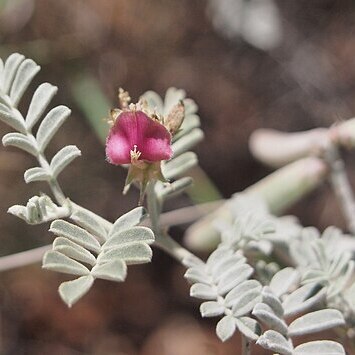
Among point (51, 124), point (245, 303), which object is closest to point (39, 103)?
point (51, 124)

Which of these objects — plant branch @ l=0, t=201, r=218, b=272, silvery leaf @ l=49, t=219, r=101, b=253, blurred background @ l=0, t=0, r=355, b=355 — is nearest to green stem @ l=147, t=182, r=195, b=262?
plant branch @ l=0, t=201, r=218, b=272

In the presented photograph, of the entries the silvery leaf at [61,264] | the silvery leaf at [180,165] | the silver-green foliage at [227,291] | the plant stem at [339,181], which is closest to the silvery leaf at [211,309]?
the silver-green foliage at [227,291]

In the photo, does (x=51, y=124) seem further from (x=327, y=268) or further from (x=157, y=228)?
(x=327, y=268)

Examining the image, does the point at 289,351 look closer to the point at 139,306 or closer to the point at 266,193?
the point at 266,193

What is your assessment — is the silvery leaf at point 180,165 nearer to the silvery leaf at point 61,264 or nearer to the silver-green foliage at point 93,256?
the silver-green foliage at point 93,256

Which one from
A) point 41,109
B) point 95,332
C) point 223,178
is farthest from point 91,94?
point 41,109

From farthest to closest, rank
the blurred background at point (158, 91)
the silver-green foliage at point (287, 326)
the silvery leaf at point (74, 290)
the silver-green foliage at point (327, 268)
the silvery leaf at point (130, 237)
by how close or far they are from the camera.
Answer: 1. the blurred background at point (158, 91)
2. the silver-green foliage at point (327, 268)
3. the silver-green foliage at point (287, 326)
4. the silvery leaf at point (130, 237)
5. the silvery leaf at point (74, 290)

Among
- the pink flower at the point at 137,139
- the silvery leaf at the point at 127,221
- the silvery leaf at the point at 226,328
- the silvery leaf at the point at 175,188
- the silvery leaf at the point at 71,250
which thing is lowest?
the silvery leaf at the point at 226,328
